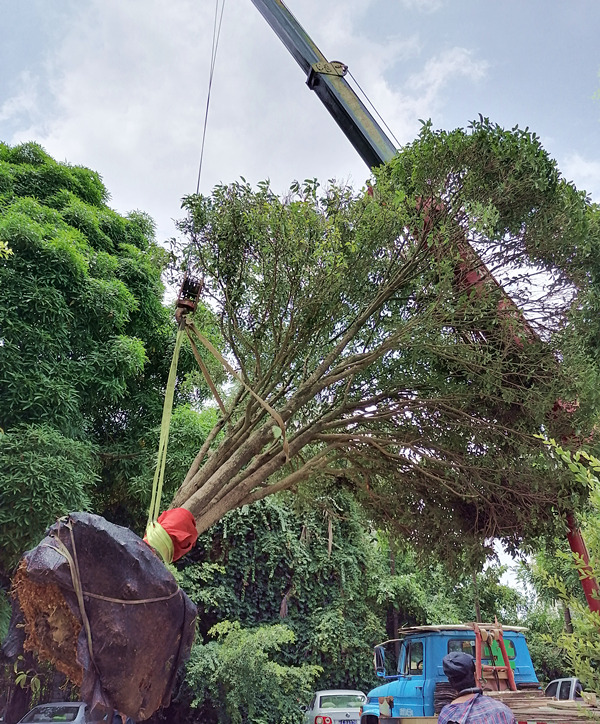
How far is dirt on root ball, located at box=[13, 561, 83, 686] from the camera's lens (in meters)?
2.60

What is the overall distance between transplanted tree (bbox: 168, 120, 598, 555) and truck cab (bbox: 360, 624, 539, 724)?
197 cm

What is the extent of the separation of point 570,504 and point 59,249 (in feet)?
21.2

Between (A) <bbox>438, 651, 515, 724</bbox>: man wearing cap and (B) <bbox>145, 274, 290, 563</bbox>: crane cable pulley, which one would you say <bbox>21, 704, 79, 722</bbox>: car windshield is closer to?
(B) <bbox>145, 274, 290, 563</bbox>: crane cable pulley

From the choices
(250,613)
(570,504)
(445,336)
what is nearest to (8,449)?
(445,336)

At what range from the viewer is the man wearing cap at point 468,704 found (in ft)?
7.80

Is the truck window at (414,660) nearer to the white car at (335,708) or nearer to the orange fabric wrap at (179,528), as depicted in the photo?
the white car at (335,708)

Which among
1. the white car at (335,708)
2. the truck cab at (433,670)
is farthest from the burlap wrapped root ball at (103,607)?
the white car at (335,708)

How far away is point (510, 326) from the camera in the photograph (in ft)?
15.9

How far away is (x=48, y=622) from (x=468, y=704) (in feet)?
6.23

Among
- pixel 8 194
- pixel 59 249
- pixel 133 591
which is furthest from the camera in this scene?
pixel 8 194

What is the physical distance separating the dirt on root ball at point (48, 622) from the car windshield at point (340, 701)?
789 cm

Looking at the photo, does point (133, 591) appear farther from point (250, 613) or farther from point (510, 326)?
point (250, 613)

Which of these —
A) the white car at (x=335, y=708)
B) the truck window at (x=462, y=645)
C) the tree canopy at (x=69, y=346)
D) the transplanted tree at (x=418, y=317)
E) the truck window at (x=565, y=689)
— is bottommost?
the truck window at (x=565, y=689)

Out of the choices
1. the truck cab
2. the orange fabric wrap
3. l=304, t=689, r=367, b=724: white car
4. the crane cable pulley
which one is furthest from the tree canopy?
l=304, t=689, r=367, b=724: white car
